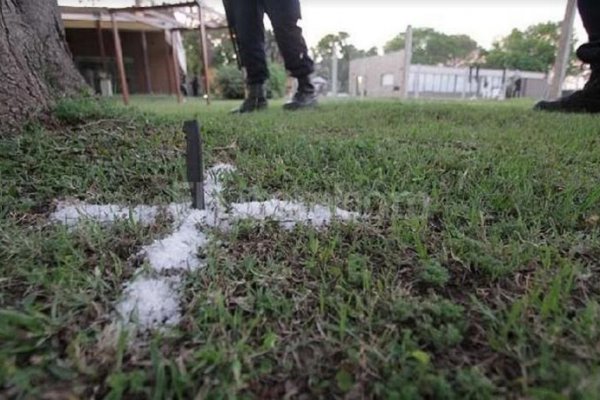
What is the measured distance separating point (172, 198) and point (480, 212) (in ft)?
2.84

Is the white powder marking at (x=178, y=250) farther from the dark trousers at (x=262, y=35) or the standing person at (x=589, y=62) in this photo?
the standing person at (x=589, y=62)

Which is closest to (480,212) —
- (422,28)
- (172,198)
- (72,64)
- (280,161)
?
(280,161)

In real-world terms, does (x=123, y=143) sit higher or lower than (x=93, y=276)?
higher

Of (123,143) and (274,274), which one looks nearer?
(274,274)

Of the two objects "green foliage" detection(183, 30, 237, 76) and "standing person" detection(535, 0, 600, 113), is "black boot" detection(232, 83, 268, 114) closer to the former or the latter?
"standing person" detection(535, 0, 600, 113)

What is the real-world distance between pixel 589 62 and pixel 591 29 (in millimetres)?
202

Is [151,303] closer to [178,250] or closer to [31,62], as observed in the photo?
[178,250]

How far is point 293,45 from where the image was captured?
10.1 ft

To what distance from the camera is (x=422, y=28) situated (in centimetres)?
4766

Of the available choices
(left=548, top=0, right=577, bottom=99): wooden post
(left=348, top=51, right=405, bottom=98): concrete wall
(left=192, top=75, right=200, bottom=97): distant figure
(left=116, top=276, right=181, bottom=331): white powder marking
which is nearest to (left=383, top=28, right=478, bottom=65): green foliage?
(left=348, top=51, right=405, bottom=98): concrete wall

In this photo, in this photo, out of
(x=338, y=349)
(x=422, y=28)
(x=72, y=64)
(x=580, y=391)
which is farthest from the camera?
(x=422, y=28)

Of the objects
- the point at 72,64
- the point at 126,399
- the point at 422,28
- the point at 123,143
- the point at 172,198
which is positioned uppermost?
the point at 422,28

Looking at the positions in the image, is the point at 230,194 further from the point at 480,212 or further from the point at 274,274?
the point at 480,212

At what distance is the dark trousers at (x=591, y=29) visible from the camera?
2551mm
